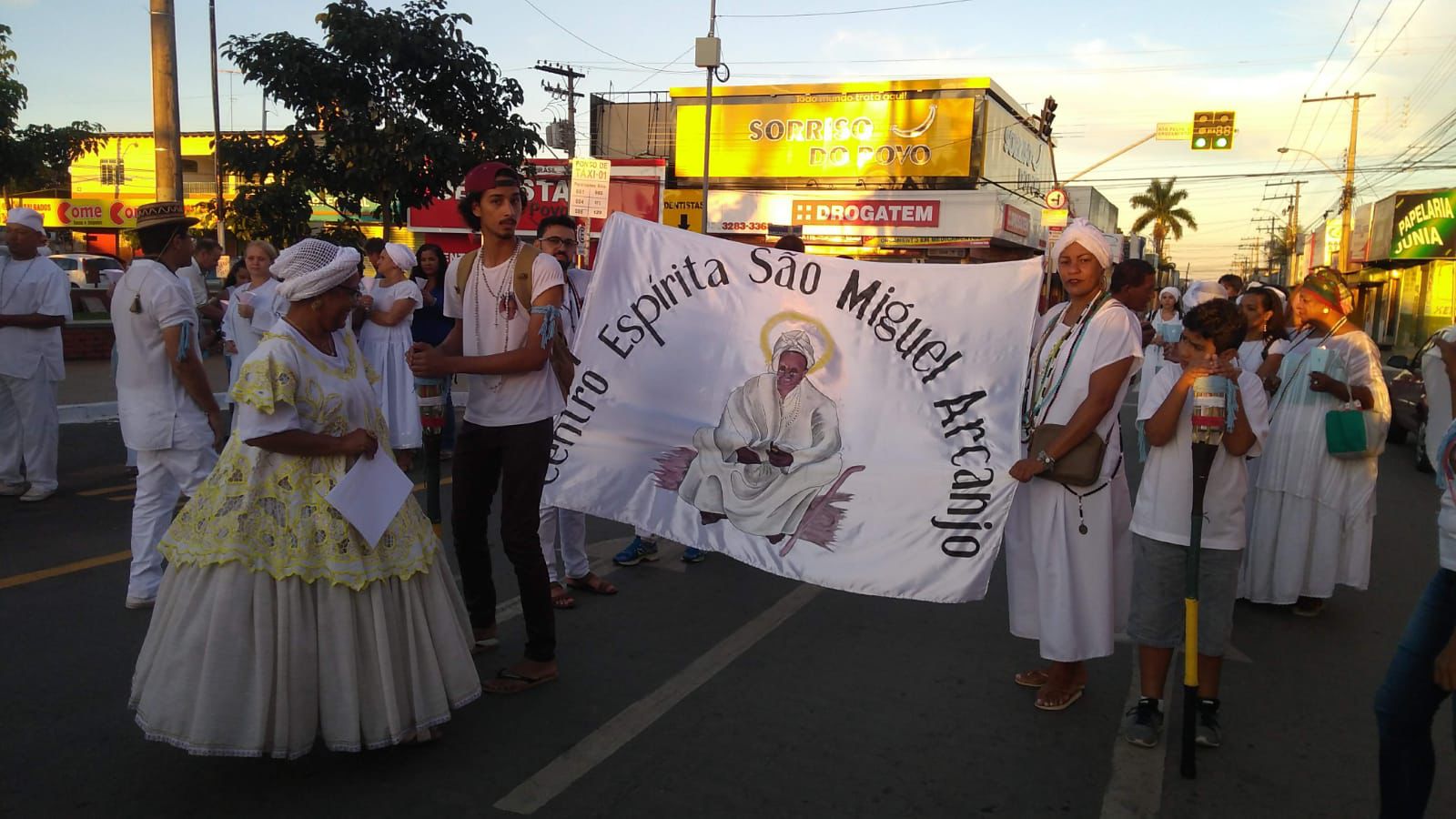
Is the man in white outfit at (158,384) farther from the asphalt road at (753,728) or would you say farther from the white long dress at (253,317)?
the white long dress at (253,317)

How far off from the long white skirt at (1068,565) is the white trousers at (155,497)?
Result: 3.89 meters

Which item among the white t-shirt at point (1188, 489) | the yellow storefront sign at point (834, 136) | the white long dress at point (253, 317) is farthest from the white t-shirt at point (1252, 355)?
the yellow storefront sign at point (834, 136)

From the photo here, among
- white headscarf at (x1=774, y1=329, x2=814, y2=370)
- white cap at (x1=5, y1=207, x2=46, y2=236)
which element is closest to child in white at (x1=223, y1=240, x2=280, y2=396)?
white cap at (x1=5, y1=207, x2=46, y2=236)

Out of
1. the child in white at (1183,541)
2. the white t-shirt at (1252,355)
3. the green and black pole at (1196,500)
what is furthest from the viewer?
the white t-shirt at (1252,355)

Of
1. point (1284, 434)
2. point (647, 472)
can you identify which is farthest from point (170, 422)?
point (1284, 434)

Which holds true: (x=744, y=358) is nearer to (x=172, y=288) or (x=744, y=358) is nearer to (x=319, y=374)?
(x=319, y=374)

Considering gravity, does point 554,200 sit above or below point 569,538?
above

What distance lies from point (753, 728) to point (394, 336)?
17.3ft

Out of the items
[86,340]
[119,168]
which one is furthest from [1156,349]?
[119,168]

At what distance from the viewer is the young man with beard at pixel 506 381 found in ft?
13.6

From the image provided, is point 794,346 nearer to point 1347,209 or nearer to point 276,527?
point 276,527

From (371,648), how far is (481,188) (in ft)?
6.10

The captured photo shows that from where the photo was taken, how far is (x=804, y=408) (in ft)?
13.7

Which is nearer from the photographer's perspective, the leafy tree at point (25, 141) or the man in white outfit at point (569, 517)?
the man in white outfit at point (569, 517)
